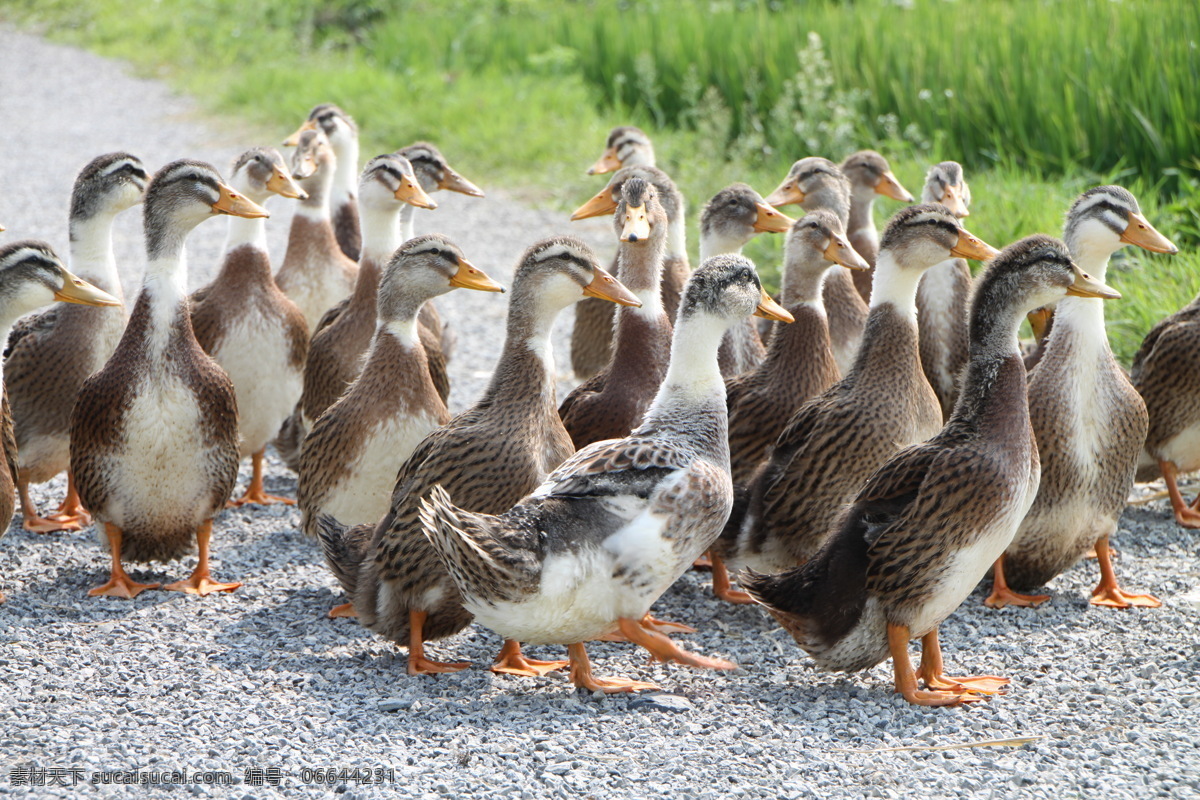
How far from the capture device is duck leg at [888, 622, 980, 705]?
3.87 metres

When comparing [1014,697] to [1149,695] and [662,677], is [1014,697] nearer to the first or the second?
[1149,695]

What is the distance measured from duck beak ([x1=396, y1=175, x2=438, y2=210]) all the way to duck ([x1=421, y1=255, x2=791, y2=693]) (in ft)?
7.40

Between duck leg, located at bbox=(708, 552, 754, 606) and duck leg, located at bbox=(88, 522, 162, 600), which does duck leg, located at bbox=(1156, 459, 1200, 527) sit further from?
duck leg, located at bbox=(88, 522, 162, 600)

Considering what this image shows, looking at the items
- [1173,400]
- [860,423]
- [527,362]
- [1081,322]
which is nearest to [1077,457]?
[1081,322]

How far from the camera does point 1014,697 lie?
3.94 m

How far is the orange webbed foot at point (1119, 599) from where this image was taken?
4582mm

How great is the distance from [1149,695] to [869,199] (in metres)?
3.35

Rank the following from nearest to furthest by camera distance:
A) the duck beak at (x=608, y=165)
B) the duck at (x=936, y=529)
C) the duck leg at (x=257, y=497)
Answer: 1. the duck at (x=936, y=529)
2. the duck leg at (x=257, y=497)
3. the duck beak at (x=608, y=165)

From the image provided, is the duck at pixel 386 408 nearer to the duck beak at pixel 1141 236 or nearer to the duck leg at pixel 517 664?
the duck leg at pixel 517 664

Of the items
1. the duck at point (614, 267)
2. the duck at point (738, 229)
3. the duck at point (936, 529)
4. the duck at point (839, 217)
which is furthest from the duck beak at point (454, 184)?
the duck at point (936, 529)

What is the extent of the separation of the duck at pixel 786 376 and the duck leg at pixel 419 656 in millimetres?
1138

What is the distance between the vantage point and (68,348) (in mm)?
5363

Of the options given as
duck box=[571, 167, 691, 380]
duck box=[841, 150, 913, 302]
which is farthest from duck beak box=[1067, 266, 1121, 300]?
duck box=[841, 150, 913, 302]

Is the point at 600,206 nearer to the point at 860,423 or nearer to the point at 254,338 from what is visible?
the point at 254,338
